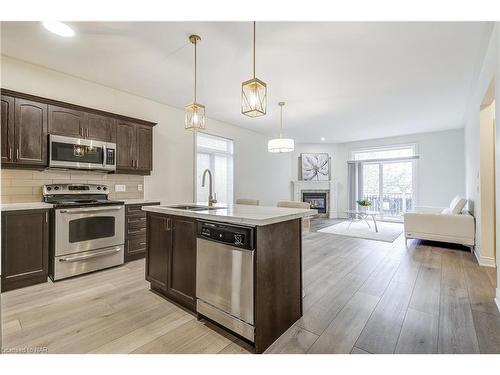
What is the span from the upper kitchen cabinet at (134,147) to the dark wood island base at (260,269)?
1579 millimetres

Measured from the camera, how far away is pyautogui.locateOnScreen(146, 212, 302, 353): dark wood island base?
155 cm

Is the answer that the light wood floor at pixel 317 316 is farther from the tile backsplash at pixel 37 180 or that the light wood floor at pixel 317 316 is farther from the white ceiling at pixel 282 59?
the white ceiling at pixel 282 59

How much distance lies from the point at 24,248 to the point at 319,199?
7605mm

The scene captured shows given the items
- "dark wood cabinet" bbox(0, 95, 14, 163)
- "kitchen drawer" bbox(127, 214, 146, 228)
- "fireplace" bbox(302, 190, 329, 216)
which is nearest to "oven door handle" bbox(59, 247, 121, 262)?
"kitchen drawer" bbox(127, 214, 146, 228)

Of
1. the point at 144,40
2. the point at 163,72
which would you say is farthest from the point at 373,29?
the point at 163,72

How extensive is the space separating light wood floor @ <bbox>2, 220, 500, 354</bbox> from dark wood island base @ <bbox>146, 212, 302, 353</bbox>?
0.12 meters

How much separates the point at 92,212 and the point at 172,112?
7.76 feet

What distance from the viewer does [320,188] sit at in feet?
27.1

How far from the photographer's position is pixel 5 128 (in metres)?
2.56

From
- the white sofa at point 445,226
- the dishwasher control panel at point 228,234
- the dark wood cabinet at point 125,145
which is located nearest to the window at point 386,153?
the white sofa at point 445,226

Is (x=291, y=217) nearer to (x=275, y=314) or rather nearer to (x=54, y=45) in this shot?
(x=275, y=314)

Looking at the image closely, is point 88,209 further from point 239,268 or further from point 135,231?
point 239,268

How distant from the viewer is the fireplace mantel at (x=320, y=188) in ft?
26.8
